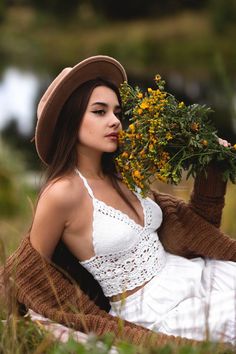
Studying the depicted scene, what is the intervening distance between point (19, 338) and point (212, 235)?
0.92 meters

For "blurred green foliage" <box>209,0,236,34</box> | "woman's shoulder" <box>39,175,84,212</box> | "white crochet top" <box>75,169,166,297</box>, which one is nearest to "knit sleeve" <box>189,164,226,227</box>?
"white crochet top" <box>75,169,166,297</box>

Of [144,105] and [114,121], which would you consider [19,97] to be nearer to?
[114,121]

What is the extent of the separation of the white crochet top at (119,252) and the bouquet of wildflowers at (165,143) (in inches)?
5.6

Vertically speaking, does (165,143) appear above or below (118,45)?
below

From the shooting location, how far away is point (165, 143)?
263 cm

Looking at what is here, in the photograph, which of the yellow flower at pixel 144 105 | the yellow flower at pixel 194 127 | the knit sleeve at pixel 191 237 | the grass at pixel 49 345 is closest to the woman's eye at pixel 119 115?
the yellow flower at pixel 144 105

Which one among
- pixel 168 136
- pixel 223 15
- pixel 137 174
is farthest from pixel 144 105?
pixel 223 15

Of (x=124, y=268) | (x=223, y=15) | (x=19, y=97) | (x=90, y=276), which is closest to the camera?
(x=124, y=268)

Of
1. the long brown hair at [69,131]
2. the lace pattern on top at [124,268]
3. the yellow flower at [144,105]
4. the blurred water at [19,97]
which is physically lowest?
the lace pattern on top at [124,268]

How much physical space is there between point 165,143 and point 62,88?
0.43 m

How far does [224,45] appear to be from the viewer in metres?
30.1

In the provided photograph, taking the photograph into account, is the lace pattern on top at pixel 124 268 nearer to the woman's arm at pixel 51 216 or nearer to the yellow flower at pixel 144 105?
the woman's arm at pixel 51 216

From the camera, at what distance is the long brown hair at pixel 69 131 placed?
9.04ft

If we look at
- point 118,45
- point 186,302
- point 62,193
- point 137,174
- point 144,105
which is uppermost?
point 118,45
